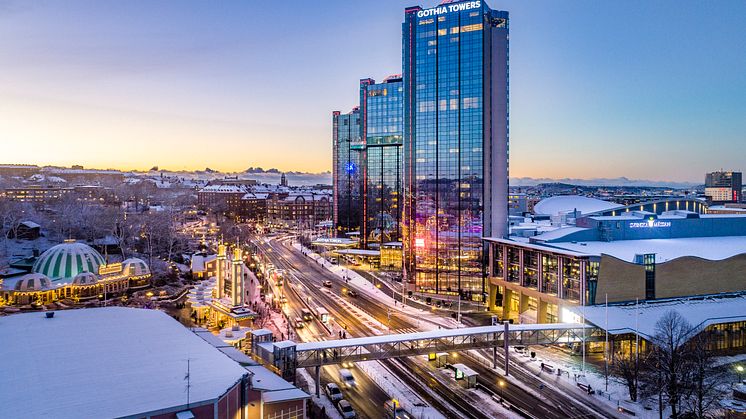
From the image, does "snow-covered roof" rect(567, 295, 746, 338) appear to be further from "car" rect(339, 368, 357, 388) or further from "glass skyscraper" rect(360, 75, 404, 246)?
"glass skyscraper" rect(360, 75, 404, 246)

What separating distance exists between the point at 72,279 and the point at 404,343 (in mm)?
64716

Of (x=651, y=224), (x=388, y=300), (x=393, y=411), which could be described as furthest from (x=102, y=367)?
(x=651, y=224)

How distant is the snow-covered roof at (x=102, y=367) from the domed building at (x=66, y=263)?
40.5 meters

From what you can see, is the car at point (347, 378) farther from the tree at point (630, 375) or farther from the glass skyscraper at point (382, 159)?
the glass skyscraper at point (382, 159)

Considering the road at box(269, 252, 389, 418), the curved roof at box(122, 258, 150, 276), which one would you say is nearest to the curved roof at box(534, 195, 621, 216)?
the road at box(269, 252, 389, 418)

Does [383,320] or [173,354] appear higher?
[173,354]

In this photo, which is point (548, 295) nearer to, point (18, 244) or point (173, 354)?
point (173, 354)

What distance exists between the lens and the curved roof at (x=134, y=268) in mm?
92438

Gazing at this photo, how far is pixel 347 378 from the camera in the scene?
161 ft

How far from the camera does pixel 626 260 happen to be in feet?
214

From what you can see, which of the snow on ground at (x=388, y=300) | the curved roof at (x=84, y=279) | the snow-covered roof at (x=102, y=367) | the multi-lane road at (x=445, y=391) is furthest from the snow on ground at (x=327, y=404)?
the curved roof at (x=84, y=279)

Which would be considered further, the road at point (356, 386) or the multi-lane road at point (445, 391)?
the road at point (356, 386)

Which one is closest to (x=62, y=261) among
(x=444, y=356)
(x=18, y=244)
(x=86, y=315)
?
(x=18, y=244)

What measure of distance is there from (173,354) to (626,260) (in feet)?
179
